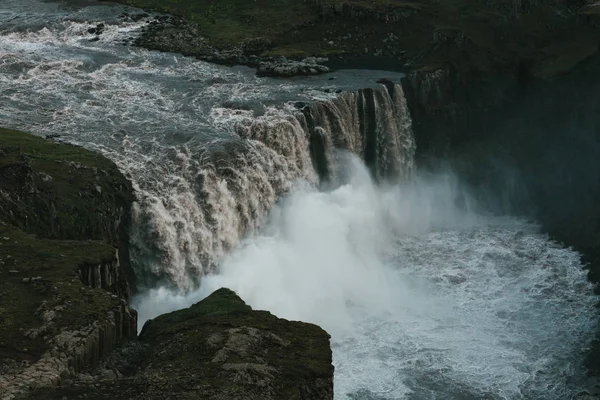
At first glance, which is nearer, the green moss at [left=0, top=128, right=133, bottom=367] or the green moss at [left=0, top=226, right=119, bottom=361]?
the green moss at [left=0, top=226, right=119, bottom=361]

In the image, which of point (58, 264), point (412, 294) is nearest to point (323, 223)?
point (412, 294)

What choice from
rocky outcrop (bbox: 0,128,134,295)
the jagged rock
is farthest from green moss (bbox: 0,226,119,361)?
the jagged rock

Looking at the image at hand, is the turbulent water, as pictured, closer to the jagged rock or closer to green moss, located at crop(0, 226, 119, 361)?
the jagged rock

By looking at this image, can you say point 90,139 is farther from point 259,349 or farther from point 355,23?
point 355,23

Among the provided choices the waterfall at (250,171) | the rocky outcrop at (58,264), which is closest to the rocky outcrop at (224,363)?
the rocky outcrop at (58,264)

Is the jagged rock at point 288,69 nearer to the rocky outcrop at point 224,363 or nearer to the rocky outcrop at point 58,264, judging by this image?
the rocky outcrop at point 58,264

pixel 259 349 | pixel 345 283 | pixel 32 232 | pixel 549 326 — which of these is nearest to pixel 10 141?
pixel 32 232
